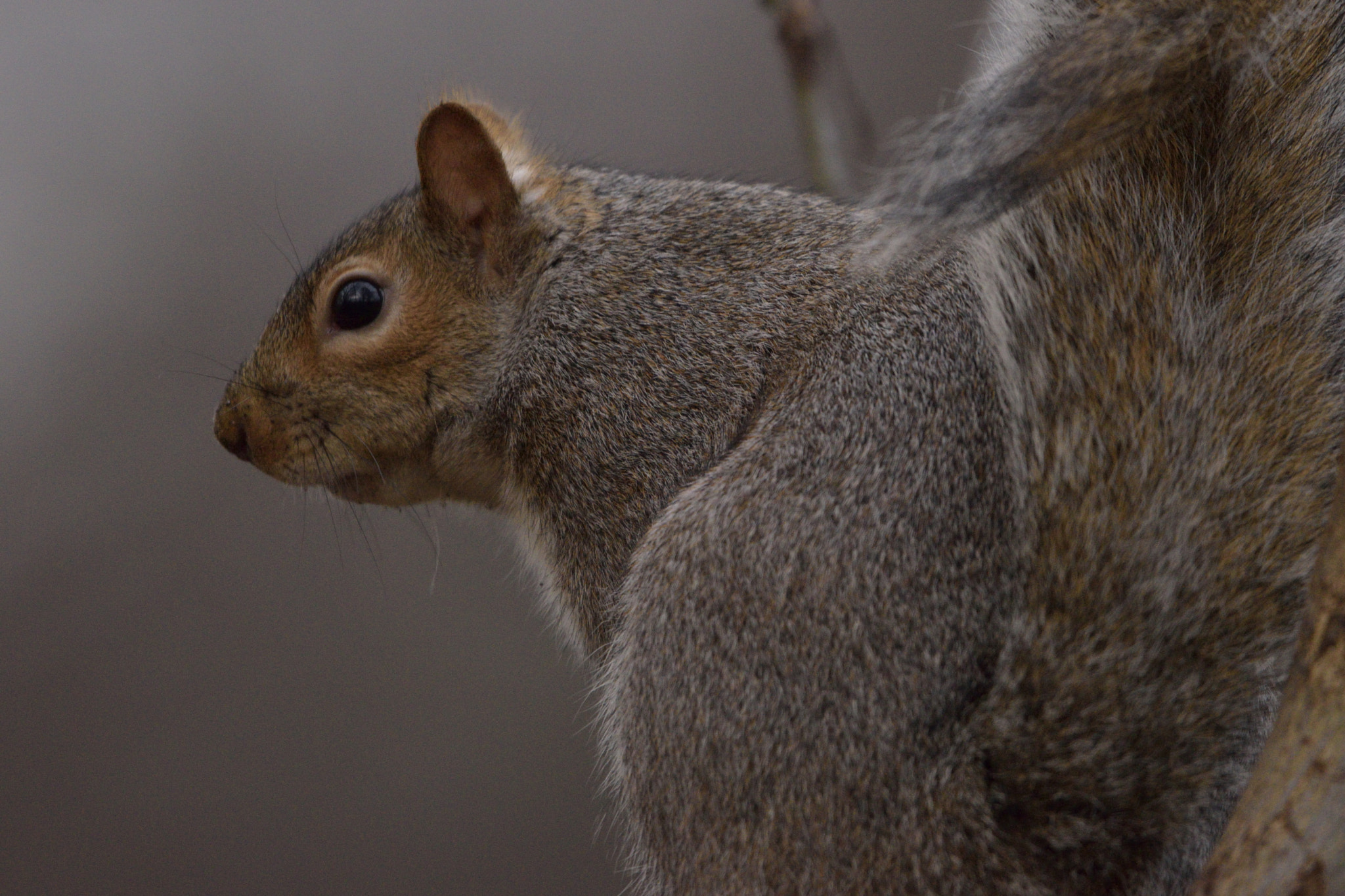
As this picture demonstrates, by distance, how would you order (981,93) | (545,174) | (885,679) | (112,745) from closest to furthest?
(981,93) → (885,679) → (545,174) → (112,745)

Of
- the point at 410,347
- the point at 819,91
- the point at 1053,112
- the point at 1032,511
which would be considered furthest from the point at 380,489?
the point at 1053,112

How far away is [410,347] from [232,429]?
315 millimetres

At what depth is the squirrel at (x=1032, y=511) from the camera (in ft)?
3.93

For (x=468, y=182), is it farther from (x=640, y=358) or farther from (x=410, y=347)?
(x=640, y=358)

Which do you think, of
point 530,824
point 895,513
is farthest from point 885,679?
point 530,824

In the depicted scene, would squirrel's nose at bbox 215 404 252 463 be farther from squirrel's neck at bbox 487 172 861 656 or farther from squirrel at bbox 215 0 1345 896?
squirrel at bbox 215 0 1345 896

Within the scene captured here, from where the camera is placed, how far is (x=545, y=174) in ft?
6.95

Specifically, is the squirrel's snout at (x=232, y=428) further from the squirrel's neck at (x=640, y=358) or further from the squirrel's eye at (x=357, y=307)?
the squirrel's neck at (x=640, y=358)

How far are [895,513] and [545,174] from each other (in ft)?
3.38

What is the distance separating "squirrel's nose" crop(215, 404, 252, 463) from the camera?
1.99 metres

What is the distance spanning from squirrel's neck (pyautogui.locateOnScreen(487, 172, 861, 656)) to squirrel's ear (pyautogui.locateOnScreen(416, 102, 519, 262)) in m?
0.12

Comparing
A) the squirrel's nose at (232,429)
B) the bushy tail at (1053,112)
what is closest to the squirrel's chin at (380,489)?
the squirrel's nose at (232,429)

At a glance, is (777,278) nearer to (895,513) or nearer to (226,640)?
(895,513)

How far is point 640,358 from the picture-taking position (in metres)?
1.83
